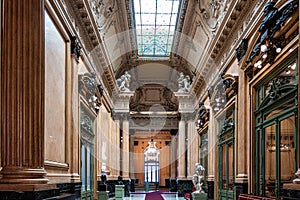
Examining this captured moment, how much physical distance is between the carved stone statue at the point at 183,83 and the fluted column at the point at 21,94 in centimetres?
1717

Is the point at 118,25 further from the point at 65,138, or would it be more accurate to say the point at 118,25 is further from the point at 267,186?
the point at 267,186

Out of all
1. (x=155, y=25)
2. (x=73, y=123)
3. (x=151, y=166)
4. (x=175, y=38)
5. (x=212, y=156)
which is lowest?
(x=151, y=166)

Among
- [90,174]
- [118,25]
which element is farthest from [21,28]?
[118,25]

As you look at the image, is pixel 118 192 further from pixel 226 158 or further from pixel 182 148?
pixel 226 158

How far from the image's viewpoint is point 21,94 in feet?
20.0

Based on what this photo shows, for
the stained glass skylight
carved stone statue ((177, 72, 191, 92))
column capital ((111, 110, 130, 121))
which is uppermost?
the stained glass skylight

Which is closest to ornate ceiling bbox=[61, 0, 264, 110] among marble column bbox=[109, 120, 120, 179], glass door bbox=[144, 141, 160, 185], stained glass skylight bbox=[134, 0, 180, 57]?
stained glass skylight bbox=[134, 0, 180, 57]

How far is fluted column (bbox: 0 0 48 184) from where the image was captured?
5.91m

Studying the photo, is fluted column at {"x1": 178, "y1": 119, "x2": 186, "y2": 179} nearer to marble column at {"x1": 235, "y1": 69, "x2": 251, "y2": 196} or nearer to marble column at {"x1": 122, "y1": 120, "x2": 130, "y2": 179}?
marble column at {"x1": 122, "y1": 120, "x2": 130, "y2": 179}

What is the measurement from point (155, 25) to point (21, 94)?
13.2m

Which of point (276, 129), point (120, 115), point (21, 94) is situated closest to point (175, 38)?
point (120, 115)

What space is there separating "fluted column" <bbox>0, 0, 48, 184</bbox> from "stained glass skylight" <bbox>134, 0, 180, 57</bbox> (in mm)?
10260

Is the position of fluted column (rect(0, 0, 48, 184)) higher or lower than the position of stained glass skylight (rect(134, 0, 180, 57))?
lower

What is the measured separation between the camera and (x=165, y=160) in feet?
122
